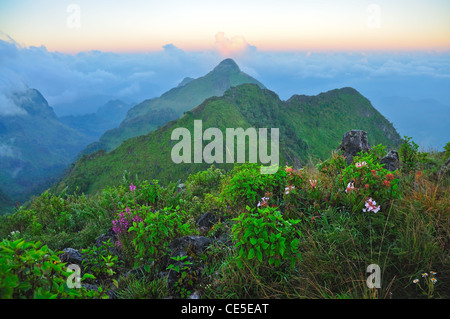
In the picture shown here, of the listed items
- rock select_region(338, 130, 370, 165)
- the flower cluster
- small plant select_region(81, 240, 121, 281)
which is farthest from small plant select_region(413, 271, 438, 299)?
rock select_region(338, 130, 370, 165)

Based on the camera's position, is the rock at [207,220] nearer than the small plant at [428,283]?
No

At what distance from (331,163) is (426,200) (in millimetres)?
1829

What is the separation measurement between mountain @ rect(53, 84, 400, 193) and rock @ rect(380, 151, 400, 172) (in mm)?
54486

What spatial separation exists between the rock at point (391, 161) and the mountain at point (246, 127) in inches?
2145

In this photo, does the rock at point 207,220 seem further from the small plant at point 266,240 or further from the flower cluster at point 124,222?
the small plant at point 266,240

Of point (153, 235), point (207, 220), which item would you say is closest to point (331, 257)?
point (153, 235)

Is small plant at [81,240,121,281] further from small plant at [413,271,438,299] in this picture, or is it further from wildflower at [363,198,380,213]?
small plant at [413,271,438,299]

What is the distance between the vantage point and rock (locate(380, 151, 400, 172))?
239 inches

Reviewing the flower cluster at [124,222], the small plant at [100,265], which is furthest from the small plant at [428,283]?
the flower cluster at [124,222]

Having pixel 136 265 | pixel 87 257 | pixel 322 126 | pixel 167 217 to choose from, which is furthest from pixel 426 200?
pixel 322 126

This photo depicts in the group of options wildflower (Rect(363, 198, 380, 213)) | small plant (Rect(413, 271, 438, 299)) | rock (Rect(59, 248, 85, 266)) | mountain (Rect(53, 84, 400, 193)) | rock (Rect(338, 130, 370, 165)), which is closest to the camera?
small plant (Rect(413, 271, 438, 299))

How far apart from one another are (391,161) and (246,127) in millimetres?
76971

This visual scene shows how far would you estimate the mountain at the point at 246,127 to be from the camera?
78.8 m
